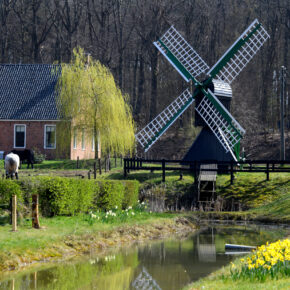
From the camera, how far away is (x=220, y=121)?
92.4 feet

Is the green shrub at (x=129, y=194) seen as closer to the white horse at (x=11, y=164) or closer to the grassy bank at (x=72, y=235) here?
the grassy bank at (x=72, y=235)

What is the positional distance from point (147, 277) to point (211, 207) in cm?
1279

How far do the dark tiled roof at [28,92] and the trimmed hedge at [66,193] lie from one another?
20.2 meters

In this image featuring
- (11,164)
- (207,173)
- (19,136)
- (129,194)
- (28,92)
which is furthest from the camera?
(28,92)

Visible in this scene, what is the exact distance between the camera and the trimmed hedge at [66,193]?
16.8m

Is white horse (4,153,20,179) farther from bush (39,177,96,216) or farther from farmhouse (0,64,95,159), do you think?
farmhouse (0,64,95,159)

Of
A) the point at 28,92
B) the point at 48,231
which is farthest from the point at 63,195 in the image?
the point at 28,92

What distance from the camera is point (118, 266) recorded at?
1411 centimetres

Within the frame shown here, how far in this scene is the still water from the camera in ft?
40.2

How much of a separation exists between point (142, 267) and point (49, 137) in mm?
27113

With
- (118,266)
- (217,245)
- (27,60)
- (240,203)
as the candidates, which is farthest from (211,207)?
(27,60)

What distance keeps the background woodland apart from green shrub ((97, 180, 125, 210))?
1121 inches

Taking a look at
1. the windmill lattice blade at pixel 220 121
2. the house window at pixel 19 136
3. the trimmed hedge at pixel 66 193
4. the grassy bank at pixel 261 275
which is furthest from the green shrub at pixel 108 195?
the house window at pixel 19 136

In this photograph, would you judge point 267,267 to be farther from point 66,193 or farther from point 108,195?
point 108,195
